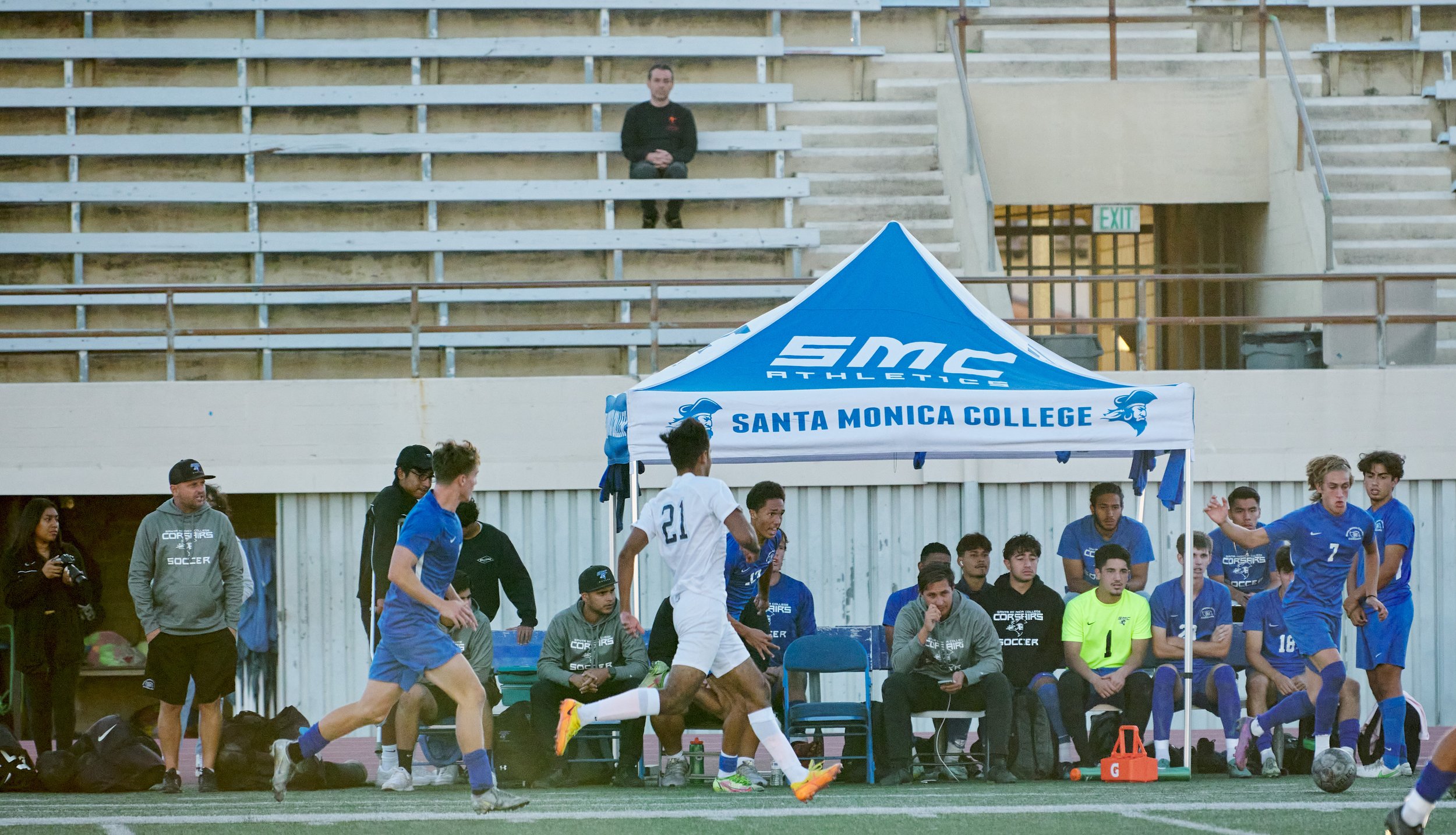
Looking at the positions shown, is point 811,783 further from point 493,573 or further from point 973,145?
point 973,145

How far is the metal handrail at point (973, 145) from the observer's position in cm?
1380

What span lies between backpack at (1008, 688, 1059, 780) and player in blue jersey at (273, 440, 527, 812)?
3.26 meters

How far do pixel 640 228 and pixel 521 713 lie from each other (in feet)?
20.8

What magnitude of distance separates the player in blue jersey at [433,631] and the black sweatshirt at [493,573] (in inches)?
90.0

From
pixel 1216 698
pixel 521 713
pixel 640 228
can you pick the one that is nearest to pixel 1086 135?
pixel 640 228

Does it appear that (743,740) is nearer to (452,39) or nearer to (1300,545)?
(1300,545)

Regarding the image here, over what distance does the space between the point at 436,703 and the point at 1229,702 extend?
4564mm

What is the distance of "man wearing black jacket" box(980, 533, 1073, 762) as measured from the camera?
379 inches

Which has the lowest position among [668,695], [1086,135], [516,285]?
[668,695]

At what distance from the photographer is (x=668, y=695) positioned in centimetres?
752

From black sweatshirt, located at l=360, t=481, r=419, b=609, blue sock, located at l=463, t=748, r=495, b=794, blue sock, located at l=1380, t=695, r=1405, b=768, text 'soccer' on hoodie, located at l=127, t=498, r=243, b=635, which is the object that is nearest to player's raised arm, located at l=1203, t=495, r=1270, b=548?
blue sock, located at l=1380, t=695, r=1405, b=768

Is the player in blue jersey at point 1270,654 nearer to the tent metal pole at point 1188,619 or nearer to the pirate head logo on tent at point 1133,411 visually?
the tent metal pole at point 1188,619

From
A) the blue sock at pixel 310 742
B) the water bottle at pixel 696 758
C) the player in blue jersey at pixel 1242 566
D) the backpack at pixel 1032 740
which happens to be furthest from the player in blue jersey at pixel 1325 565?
the blue sock at pixel 310 742

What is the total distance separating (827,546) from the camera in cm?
1248
